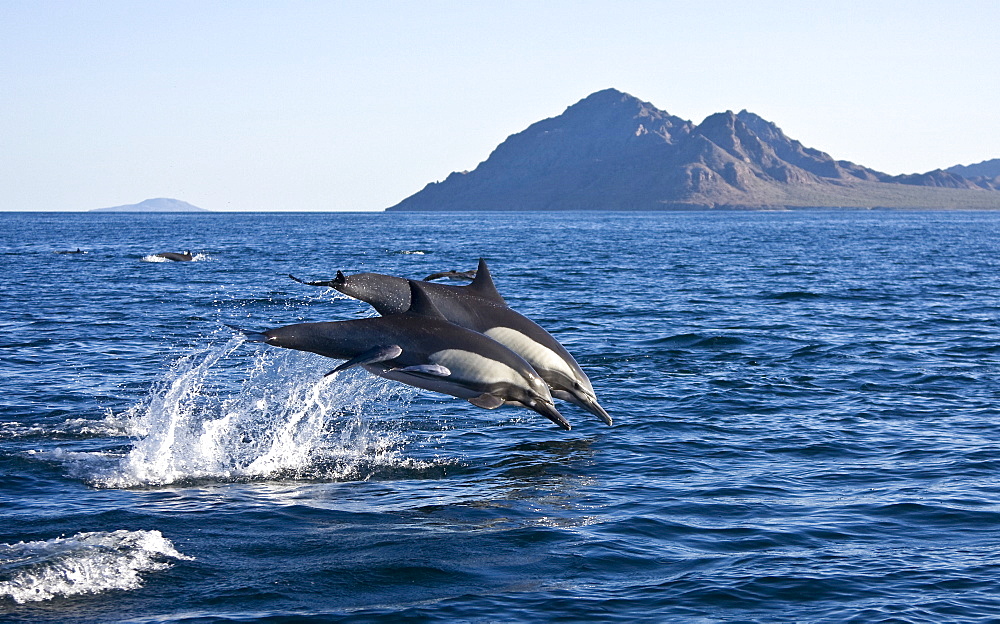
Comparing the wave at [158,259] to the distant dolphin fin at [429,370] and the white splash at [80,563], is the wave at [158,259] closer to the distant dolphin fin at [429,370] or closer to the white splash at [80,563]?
the distant dolphin fin at [429,370]

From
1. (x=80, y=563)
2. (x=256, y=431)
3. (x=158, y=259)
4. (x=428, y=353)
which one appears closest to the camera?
(x=80, y=563)

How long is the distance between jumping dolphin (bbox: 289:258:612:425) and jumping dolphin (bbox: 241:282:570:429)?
43 cm

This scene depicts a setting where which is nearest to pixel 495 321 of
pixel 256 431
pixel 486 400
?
pixel 486 400

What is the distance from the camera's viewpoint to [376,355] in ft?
37.9

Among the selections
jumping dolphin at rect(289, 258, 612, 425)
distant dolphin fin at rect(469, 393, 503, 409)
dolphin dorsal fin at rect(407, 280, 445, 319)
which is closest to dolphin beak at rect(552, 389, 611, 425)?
jumping dolphin at rect(289, 258, 612, 425)

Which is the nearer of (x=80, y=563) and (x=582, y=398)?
(x=80, y=563)

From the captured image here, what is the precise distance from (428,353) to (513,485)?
1941 millimetres

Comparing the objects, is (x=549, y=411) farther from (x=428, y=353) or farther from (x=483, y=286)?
(x=483, y=286)

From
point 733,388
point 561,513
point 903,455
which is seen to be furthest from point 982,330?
point 561,513

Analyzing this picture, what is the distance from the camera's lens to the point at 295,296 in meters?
36.5

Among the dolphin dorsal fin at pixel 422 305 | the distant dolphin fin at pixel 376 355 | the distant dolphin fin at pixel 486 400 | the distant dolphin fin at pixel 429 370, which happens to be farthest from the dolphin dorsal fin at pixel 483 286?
the distant dolphin fin at pixel 376 355

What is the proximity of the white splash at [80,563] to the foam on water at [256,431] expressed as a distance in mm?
2480

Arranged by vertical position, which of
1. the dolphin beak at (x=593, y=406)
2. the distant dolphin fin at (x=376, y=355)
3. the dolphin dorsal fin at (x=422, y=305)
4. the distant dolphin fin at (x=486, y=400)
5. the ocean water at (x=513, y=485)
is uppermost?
the dolphin dorsal fin at (x=422, y=305)

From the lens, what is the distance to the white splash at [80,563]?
352 inches
